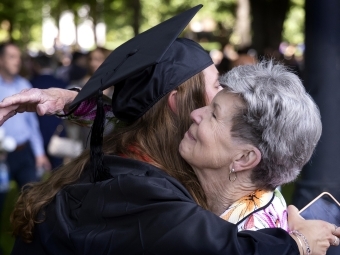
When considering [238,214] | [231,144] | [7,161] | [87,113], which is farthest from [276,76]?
[7,161]

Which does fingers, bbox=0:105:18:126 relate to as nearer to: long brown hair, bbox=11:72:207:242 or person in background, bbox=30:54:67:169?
long brown hair, bbox=11:72:207:242

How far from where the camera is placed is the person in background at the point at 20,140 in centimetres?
773

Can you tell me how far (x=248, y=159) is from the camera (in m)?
2.43

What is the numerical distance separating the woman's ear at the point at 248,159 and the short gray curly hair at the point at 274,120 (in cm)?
2

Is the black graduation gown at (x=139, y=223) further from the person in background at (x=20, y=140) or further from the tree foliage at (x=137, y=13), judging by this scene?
the tree foliage at (x=137, y=13)

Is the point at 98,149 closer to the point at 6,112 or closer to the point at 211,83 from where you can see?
the point at 6,112

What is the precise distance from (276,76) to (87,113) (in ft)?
2.65

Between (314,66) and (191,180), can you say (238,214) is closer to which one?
(191,180)

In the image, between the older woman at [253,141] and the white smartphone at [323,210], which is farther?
the white smartphone at [323,210]


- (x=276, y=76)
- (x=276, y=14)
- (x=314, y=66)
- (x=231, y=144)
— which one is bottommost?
(x=276, y=14)

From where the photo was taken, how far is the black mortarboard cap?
92.3 inches

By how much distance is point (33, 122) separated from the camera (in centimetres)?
789

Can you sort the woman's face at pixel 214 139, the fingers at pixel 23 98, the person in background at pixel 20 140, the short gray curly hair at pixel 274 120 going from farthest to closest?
1. the person in background at pixel 20 140
2. the fingers at pixel 23 98
3. the woman's face at pixel 214 139
4. the short gray curly hair at pixel 274 120

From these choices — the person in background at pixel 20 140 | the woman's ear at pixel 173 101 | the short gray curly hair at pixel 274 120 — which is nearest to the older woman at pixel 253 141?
the short gray curly hair at pixel 274 120
